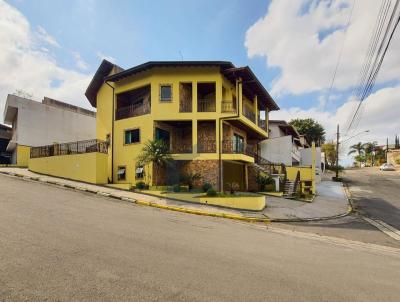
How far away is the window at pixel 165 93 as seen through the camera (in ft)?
67.5

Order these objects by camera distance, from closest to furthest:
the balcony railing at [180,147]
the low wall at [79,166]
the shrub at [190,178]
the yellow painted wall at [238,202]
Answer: the yellow painted wall at [238,202], the shrub at [190,178], the low wall at [79,166], the balcony railing at [180,147]

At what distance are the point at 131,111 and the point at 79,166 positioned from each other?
6044mm

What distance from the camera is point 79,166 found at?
2081cm

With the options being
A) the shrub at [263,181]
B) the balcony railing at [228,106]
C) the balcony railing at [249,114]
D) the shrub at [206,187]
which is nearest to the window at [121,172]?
the shrub at [206,187]

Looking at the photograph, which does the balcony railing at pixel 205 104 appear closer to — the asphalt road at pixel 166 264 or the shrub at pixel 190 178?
the shrub at pixel 190 178

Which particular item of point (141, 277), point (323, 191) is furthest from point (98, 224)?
point (323, 191)

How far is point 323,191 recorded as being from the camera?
28.7 meters

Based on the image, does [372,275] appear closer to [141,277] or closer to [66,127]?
[141,277]

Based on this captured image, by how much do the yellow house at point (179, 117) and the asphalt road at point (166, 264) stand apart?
35.3 feet

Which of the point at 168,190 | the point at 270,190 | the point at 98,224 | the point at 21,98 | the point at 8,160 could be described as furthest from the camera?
the point at 8,160

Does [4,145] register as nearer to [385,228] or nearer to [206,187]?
[206,187]

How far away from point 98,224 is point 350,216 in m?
16.4

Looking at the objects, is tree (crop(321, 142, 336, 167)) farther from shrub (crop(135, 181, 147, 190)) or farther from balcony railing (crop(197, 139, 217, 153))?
shrub (crop(135, 181, 147, 190))

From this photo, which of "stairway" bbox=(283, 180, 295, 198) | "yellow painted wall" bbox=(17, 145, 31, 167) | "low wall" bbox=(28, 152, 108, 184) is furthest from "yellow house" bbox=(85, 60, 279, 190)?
"yellow painted wall" bbox=(17, 145, 31, 167)
